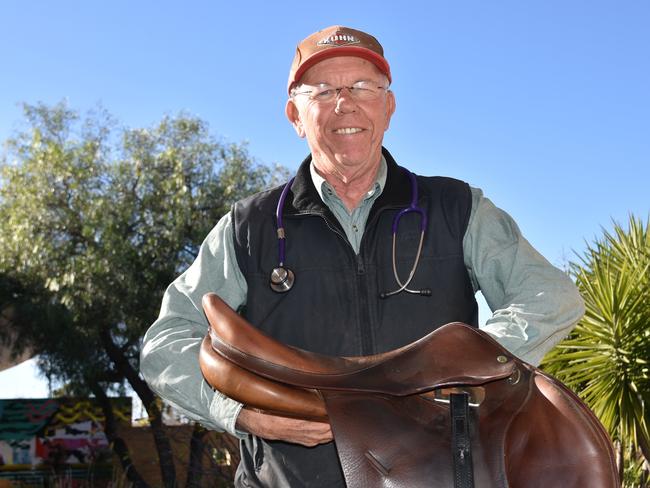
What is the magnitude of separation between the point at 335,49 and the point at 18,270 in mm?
15773

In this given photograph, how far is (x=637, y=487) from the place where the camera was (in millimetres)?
9039

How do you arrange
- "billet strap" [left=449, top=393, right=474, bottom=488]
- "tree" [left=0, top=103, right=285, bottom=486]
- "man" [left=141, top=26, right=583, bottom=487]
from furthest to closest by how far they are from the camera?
"tree" [left=0, top=103, right=285, bottom=486], "man" [left=141, top=26, right=583, bottom=487], "billet strap" [left=449, top=393, right=474, bottom=488]

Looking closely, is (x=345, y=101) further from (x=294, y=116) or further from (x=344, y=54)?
(x=294, y=116)

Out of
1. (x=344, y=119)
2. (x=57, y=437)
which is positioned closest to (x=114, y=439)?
(x=57, y=437)

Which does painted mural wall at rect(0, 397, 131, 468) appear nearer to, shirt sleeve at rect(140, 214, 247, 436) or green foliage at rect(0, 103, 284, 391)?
green foliage at rect(0, 103, 284, 391)

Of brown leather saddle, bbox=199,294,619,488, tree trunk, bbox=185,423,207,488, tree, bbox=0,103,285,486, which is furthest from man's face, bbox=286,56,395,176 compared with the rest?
tree, bbox=0,103,285,486

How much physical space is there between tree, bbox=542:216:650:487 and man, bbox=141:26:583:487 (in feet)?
21.5

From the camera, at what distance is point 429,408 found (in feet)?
5.13

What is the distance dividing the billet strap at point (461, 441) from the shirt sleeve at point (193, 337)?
496 mm

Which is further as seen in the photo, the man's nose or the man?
the man's nose

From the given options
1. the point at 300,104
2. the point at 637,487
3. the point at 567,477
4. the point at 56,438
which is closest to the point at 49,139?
the point at 56,438

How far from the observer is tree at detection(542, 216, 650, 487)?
8078 millimetres

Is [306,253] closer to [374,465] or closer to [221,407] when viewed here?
[221,407]

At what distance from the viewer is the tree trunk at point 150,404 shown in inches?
670
